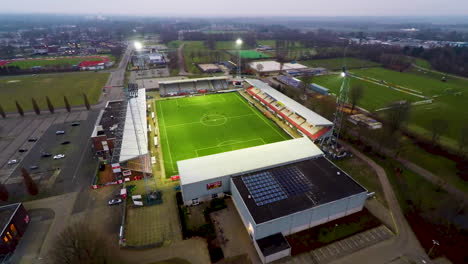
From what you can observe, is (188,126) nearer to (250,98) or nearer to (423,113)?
(250,98)

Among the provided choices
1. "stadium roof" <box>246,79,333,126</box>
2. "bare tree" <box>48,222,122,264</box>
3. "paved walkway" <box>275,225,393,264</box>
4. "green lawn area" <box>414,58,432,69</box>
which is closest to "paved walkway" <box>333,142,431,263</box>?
"paved walkway" <box>275,225,393,264</box>

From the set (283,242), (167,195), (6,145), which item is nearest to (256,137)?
(167,195)

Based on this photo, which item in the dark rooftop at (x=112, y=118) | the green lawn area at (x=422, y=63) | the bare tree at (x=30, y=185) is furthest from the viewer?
the green lawn area at (x=422, y=63)

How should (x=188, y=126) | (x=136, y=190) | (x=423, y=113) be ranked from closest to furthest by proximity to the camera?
(x=136, y=190)
(x=188, y=126)
(x=423, y=113)

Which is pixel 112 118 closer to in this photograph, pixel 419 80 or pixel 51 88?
pixel 51 88

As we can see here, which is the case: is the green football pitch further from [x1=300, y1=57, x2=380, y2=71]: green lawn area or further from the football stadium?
[x1=300, y1=57, x2=380, y2=71]: green lawn area

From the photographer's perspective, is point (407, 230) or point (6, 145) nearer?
point (407, 230)

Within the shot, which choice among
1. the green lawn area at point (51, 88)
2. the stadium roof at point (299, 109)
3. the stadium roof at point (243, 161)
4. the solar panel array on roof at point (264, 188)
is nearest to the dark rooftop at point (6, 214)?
the stadium roof at point (243, 161)

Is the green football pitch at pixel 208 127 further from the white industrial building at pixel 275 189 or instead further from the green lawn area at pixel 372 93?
the green lawn area at pixel 372 93
